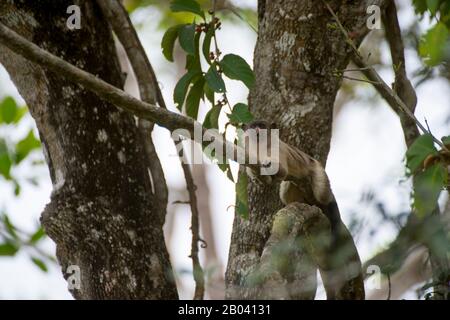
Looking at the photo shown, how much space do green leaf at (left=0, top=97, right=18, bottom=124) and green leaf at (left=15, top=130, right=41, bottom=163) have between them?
0.09 meters

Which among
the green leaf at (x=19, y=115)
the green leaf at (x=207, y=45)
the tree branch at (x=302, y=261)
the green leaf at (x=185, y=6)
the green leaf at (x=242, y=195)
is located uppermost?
the green leaf at (x=185, y=6)

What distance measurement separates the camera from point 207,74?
288 centimetres

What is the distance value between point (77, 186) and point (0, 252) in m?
0.55

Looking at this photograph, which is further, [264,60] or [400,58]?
[400,58]

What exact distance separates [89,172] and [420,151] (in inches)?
53.8

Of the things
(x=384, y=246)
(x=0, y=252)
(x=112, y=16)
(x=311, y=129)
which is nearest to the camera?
(x=384, y=246)

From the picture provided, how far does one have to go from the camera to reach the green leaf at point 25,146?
3.01 m

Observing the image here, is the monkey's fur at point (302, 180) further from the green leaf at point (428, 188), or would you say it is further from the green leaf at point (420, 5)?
the green leaf at point (420, 5)

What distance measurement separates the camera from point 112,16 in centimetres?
336

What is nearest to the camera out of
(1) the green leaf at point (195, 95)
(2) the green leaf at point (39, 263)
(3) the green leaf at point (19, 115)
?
(2) the green leaf at point (39, 263)

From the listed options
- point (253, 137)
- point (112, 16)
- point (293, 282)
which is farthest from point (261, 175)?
point (112, 16)

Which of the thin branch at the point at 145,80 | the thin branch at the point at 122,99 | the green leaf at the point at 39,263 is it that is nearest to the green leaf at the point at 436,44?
the thin branch at the point at 122,99
